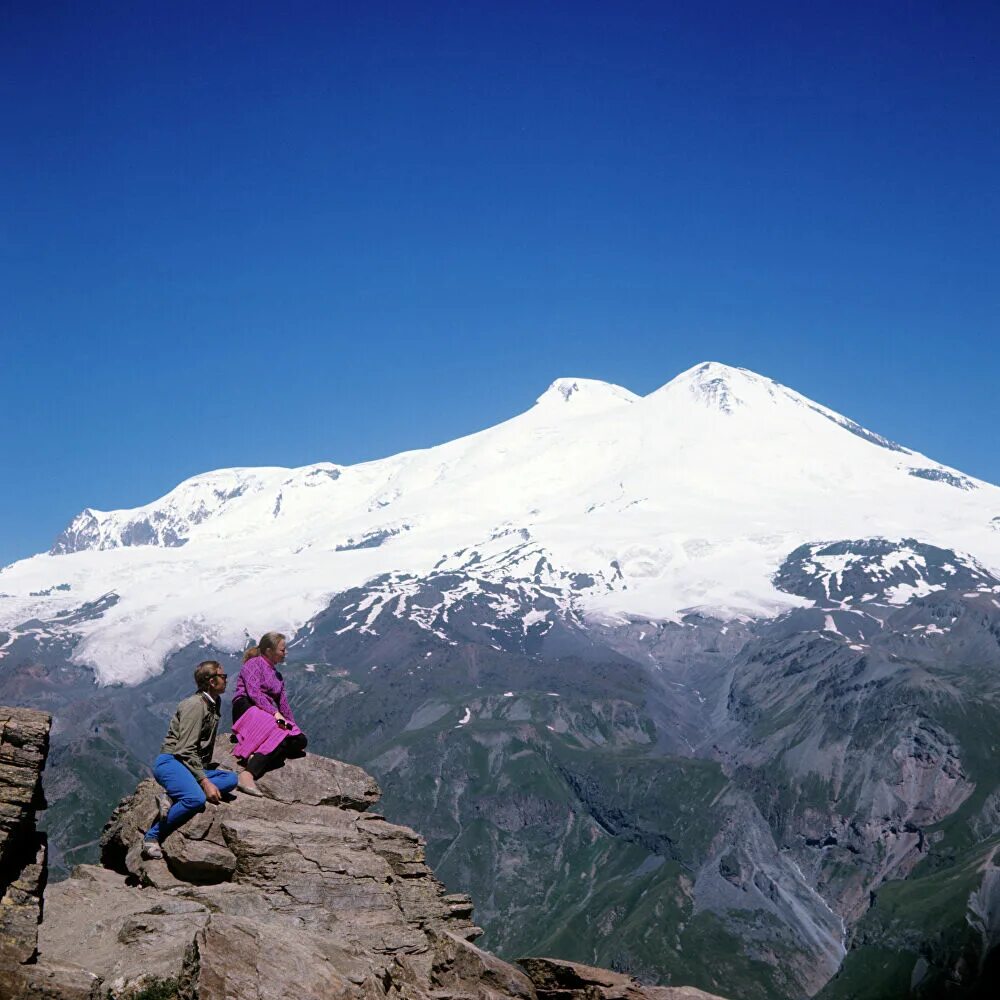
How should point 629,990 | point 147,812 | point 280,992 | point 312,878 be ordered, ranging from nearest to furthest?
point 280,992
point 629,990
point 312,878
point 147,812

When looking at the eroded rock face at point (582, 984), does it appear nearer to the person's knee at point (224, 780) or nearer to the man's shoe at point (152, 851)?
the person's knee at point (224, 780)

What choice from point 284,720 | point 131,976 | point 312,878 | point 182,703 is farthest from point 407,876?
point 131,976

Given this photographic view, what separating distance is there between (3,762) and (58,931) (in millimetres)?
3633

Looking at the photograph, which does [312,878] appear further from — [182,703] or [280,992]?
[280,992]

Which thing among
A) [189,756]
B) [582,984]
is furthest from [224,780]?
[582,984]

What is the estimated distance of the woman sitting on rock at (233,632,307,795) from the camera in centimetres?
3028

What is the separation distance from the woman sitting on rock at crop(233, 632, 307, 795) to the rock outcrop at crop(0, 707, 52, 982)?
5548 mm

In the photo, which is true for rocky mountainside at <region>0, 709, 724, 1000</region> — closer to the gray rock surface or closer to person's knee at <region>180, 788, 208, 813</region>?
the gray rock surface

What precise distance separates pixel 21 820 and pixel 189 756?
4.02m

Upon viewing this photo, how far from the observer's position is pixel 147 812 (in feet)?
98.0

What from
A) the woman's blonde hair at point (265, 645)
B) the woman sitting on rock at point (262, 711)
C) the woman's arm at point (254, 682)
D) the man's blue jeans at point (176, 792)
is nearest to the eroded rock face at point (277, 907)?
the man's blue jeans at point (176, 792)

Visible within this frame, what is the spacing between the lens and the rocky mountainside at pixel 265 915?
21.1 meters

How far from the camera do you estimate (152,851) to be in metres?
27.8

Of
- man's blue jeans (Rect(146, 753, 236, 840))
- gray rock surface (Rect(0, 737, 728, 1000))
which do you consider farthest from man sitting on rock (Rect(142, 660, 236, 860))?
gray rock surface (Rect(0, 737, 728, 1000))
